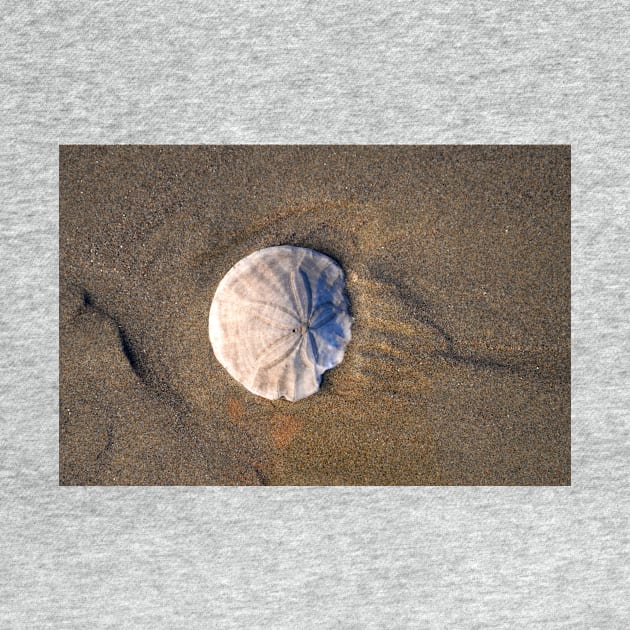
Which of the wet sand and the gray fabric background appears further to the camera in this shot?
the wet sand

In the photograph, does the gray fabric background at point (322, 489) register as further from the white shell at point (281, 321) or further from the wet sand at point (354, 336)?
the white shell at point (281, 321)

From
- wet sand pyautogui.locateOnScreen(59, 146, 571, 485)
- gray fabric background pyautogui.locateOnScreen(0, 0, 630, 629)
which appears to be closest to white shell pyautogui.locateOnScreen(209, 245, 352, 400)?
wet sand pyautogui.locateOnScreen(59, 146, 571, 485)

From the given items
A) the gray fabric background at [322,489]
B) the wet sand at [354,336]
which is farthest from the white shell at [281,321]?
the gray fabric background at [322,489]

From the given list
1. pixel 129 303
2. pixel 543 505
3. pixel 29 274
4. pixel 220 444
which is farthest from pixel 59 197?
pixel 543 505

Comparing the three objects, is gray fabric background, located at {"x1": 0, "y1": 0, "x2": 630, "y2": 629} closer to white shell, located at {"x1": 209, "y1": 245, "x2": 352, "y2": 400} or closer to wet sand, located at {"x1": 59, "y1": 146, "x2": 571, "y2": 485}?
wet sand, located at {"x1": 59, "y1": 146, "x2": 571, "y2": 485}

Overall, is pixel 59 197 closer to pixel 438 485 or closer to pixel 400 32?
pixel 400 32

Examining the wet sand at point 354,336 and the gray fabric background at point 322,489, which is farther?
the wet sand at point 354,336

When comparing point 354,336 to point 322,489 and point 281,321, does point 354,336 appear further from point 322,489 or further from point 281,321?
point 322,489
